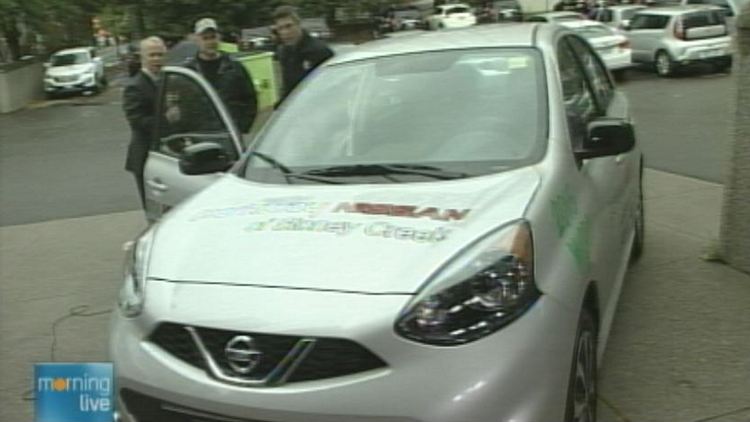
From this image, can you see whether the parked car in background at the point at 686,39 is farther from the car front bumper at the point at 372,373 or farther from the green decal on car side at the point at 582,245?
the car front bumper at the point at 372,373

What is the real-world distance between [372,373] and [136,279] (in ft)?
3.42

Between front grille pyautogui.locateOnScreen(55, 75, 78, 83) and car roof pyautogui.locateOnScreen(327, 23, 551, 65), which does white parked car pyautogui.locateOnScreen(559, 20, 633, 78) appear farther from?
front grille pyautogui.locateOnScreen(55, 75, 78, 83)

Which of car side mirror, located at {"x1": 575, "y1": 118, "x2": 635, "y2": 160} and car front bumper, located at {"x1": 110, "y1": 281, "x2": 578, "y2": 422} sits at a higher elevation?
car side mirror, located at {"x1": 575, "y1": 118, "x2": 635, "y2": 160}

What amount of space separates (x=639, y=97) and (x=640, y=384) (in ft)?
44.0

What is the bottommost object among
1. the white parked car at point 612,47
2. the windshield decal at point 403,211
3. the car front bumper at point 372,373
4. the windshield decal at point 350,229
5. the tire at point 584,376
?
the white parked car at point 612,47

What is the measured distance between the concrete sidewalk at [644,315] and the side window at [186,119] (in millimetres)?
1132

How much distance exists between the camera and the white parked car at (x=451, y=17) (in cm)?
3456

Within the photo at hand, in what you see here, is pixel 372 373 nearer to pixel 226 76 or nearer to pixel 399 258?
pixel 399 258

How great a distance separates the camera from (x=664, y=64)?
1922 cm

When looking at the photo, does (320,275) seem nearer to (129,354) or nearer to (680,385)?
(129,354)

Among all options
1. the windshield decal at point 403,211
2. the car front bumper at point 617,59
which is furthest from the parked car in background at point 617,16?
the windshield decal at point 403,211

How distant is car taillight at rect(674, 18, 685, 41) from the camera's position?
61.1 feet

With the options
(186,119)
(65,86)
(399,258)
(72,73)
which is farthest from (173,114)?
(72,73)

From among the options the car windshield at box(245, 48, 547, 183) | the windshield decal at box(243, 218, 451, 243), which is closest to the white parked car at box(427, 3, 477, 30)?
the car windshield at box(245, 48, 547, 183)
